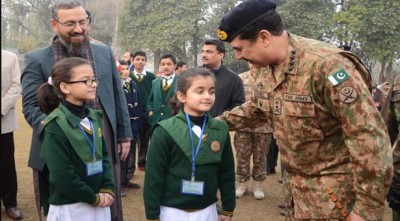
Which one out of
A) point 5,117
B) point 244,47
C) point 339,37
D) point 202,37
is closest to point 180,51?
point 202,37

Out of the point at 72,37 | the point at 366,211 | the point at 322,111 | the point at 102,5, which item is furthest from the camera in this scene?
the point at 102,5

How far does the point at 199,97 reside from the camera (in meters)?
2.48

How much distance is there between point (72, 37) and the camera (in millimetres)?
2812

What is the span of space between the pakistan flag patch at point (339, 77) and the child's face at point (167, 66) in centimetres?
454

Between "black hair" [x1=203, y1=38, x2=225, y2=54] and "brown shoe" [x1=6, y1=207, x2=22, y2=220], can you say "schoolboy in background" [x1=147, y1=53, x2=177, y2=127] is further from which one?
"brown shoe" [x1=6, y1=207, x2=22, y2=220]

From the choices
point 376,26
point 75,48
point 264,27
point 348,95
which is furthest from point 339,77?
point 376,26

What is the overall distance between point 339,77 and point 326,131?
291 mm

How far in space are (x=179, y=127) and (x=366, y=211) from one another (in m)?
1.19

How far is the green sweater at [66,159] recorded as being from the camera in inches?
92.7

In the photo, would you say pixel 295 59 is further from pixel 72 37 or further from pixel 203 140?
pixel 72 37

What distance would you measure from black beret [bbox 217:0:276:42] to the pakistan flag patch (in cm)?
42

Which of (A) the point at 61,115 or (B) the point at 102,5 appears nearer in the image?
(A) the point at 61,115

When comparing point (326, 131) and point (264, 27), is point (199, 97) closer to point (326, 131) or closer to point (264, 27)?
point (264, 27)

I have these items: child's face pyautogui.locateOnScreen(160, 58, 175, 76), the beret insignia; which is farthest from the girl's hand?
child's face pyautogui.locateOnScreen(160, 58, 175, 76)
